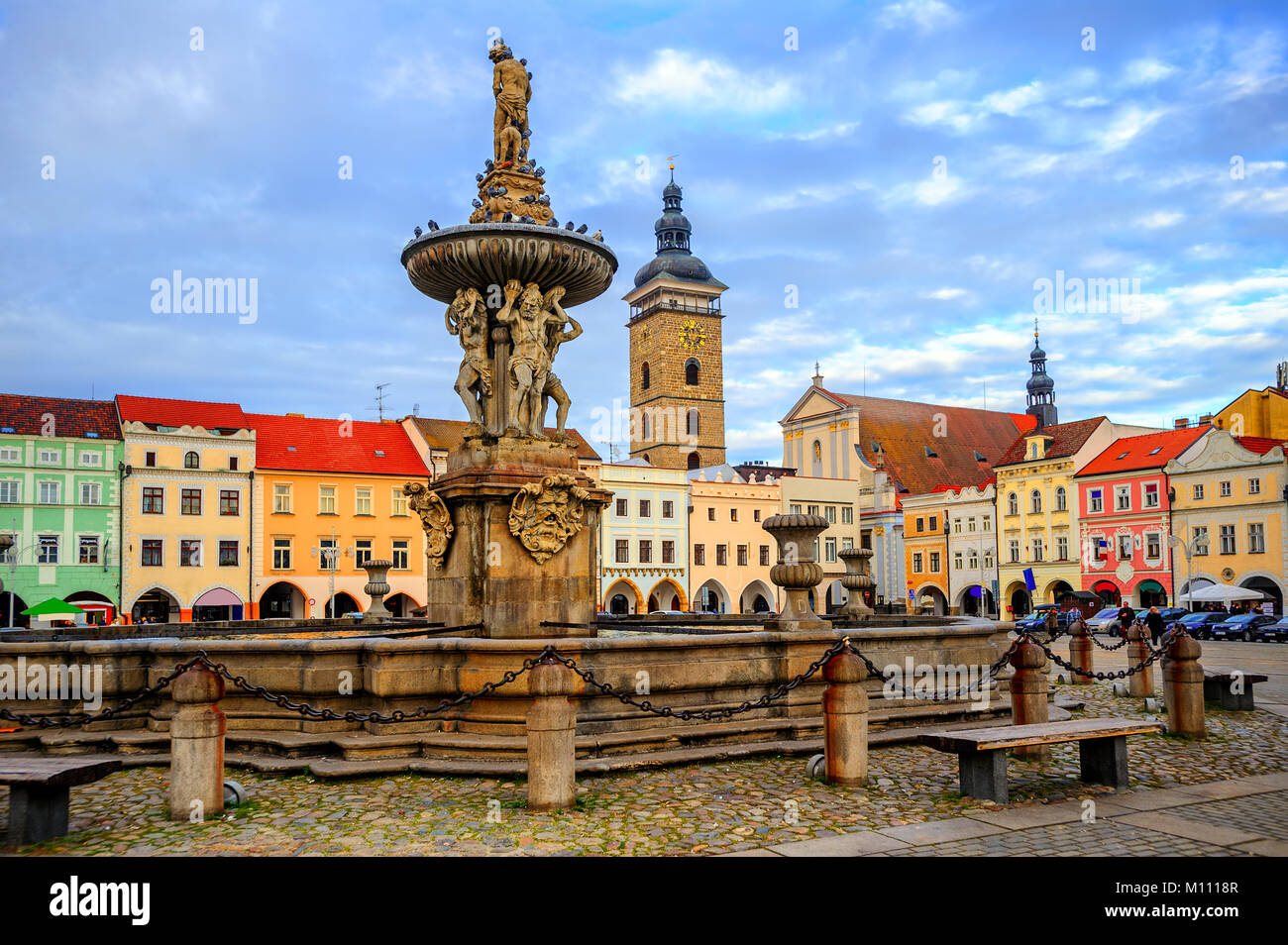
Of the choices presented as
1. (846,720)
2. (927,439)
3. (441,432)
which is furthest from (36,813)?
(927,439)

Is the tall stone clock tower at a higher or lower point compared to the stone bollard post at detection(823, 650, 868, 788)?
higher

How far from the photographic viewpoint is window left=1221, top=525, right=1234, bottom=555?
146 ft

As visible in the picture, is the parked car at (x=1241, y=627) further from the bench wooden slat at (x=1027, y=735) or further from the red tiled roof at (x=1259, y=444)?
the bench wooden slat at (x=1027, y=735)

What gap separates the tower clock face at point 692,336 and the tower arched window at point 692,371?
3.47ft

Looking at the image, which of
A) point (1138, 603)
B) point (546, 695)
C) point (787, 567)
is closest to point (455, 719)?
point (546, 695)

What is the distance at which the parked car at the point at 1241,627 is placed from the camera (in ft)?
113

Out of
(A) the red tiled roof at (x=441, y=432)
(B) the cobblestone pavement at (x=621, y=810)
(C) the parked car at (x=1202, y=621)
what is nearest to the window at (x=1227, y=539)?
(C) the parked car at (x=1202, y=621)

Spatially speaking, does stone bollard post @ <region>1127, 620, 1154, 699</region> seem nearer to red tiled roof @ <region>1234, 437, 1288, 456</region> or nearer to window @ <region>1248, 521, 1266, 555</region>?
window @ <region>1248, 521, 1266, 555</region>

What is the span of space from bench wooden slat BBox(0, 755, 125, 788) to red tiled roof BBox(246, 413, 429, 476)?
41.2 m

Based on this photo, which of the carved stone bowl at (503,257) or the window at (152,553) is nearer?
the carved stone bowl at (503,257)

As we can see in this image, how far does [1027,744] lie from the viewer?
22.2 feet

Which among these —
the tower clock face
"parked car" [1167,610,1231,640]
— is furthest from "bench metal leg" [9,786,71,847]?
the tower clock face

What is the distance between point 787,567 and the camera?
9.83 meters
